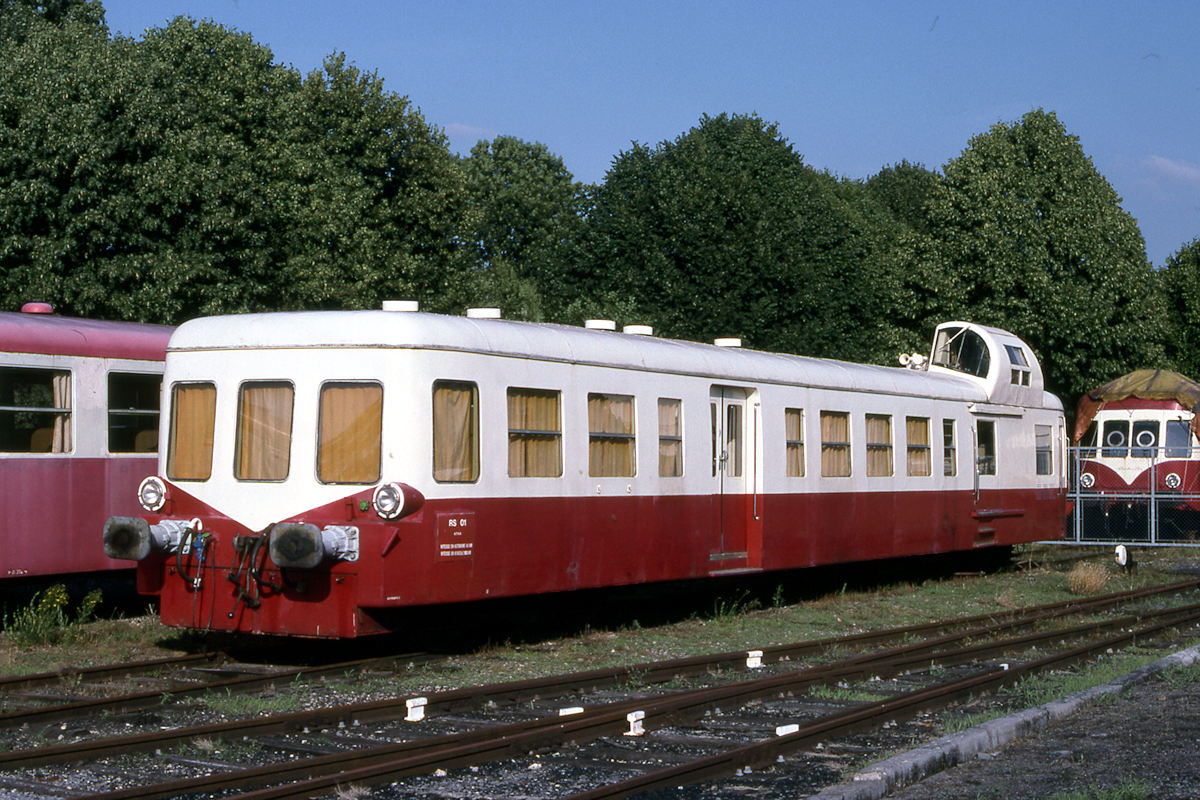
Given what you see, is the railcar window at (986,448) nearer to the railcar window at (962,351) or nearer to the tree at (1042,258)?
the railcar window at (962,351)

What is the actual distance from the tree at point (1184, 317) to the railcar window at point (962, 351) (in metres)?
32.0

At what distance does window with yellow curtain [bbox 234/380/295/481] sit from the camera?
11.8m

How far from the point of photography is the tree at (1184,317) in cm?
5241

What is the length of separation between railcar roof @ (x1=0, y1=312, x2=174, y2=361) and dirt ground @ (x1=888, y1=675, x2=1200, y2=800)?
9307 millimetres

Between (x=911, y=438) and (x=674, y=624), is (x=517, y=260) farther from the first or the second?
(x=674, y=624)

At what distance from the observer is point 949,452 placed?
68.6 ft

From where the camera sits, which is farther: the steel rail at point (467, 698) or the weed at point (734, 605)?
the weed at point (734, 605)

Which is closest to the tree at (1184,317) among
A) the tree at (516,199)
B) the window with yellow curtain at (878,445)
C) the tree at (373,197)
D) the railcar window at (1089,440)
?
the railcar window at (1089,440)

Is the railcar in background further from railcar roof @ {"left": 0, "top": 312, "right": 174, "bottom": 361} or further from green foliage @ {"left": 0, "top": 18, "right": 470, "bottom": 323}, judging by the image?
railcar roof @ {"left": 0, "top": 312, "right": 174, "bottom": 361}

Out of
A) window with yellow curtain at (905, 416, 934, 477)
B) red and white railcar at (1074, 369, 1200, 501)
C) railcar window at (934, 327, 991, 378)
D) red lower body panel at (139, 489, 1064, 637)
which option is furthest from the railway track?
red and white railcar at (1074, 369, 1200, 501)

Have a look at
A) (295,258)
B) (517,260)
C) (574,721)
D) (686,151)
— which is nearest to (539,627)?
(574,721)

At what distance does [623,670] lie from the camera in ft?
36.5

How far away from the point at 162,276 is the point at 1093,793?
22616 mm

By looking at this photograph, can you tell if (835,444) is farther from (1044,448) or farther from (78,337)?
(78,337)
